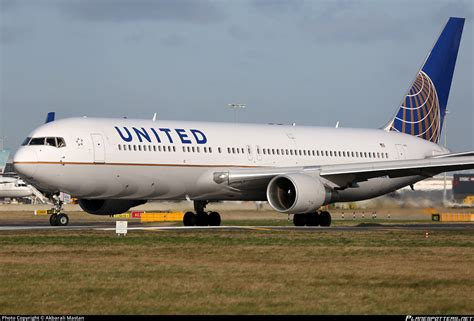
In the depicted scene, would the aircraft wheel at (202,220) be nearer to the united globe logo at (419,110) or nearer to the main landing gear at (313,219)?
the main landing gear at (313,219)

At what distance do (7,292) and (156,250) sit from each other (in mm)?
9389

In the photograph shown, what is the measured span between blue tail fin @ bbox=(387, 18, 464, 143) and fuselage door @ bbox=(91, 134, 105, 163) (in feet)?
63.1

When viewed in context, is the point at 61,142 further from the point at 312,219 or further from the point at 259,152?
the point at 312,219

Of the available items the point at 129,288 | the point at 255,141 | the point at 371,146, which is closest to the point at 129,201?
the point at 255,141

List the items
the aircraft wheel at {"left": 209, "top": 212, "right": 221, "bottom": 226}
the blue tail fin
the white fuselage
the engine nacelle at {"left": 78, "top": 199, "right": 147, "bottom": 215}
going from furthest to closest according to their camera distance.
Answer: the blue tail fin
the aircraft wheel at {"left": 209, "top": 212, "right": 221, "bottom": 226}
the engine nacelle at {"left": 78, "top": 199, "right": 147, "bottom": 215}
the white fuselage

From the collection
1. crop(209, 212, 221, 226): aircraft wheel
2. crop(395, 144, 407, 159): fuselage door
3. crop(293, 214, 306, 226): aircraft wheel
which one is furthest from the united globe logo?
crop(209, 212, 221, 226): aircraft wheel

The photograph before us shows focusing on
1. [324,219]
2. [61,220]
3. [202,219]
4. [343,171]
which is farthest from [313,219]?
[61,220]

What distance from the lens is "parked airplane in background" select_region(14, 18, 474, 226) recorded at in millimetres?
38688

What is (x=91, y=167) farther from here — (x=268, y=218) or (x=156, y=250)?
(x=268, y=218)

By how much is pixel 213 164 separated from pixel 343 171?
17.8 ft

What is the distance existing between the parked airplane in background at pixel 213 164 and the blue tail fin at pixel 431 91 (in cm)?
316

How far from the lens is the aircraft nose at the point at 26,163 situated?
38.0m

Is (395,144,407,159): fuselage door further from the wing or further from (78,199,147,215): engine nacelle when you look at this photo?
(78,199,147,215): engine nacelle

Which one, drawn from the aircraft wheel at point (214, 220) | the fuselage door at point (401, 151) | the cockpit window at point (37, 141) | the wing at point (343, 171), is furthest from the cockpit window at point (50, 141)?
the fuselage door at point (401, 151)
